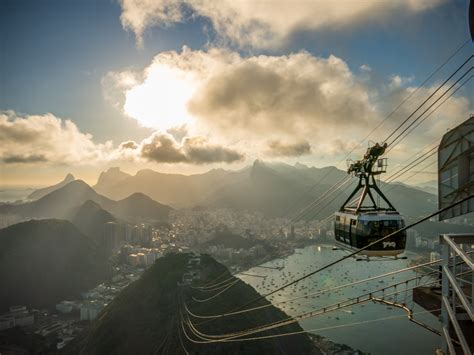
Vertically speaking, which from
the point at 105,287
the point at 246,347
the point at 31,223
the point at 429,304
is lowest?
the point at 105,287

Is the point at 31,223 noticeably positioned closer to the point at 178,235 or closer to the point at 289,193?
the point at 178,235

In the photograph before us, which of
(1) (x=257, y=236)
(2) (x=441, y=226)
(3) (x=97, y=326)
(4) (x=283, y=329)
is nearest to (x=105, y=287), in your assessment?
(3) (x=97, y=326)

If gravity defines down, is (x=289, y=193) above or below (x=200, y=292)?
above

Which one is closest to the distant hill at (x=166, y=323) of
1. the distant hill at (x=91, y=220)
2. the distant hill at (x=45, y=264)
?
the distant hill at (x=45, y=264)

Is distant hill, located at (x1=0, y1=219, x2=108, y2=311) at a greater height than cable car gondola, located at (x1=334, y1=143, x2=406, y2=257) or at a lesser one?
lesser

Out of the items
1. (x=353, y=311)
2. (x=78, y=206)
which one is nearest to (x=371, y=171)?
(x=353, y=311)

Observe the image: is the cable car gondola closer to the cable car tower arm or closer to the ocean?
the cable car tower arm

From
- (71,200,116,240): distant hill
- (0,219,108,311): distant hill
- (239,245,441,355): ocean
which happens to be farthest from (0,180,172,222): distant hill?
(239,245,441,355): ocean
